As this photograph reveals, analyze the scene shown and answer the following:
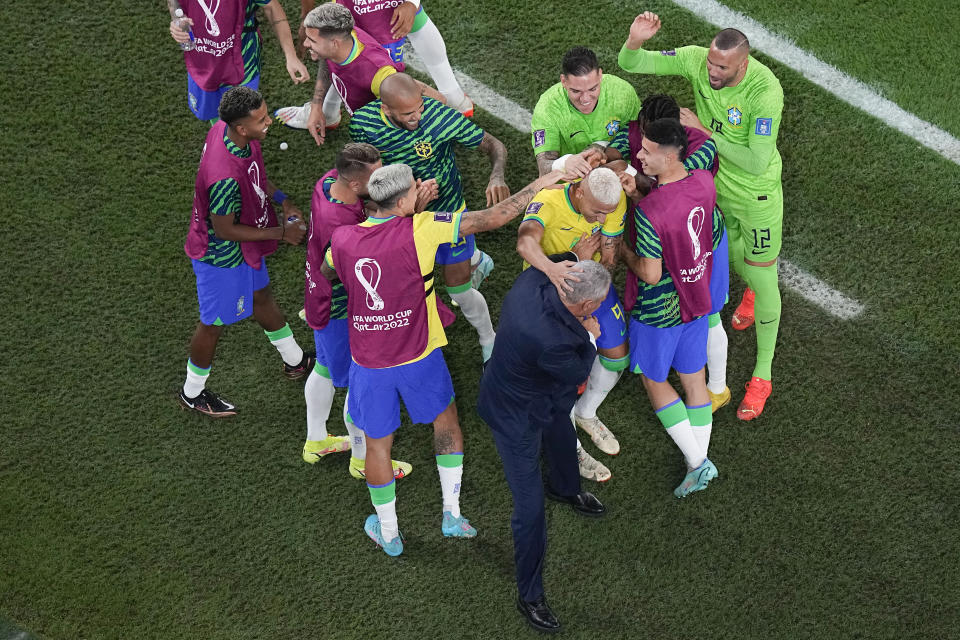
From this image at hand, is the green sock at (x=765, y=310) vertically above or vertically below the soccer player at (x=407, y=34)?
below

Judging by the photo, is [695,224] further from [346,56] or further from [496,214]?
[346,56]

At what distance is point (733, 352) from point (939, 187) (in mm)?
1906

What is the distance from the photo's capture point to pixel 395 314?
4.99 m

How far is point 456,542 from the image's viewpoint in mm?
5895

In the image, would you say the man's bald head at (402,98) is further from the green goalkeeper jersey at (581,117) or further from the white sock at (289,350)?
the white sock at (289,350)

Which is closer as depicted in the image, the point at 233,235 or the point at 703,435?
the point at 233,235

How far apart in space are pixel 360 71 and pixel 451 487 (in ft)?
8.05

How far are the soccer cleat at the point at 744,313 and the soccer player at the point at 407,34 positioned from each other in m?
2.29

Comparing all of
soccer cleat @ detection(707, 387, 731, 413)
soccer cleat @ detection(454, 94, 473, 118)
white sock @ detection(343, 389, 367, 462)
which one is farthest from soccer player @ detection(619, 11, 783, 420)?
white sock @ detection(343, 389, 367, 462)

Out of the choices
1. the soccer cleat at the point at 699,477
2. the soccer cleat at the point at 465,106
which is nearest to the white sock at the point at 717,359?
the soccer cleat at the point at 699,477

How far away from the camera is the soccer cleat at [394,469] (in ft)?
19.6

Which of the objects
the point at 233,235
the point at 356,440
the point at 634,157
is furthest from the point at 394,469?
the point at 634,157

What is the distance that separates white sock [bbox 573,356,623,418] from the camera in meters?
5.71

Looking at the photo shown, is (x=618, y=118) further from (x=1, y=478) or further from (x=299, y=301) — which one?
(x=1, y=478)
